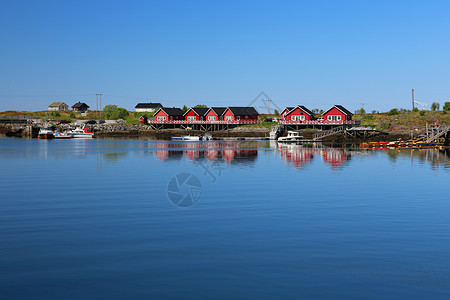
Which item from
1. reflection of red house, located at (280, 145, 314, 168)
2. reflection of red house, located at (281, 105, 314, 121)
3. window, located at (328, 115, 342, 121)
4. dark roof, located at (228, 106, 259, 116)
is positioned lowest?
reflection of red house, located at (280, 145, 314, 168)

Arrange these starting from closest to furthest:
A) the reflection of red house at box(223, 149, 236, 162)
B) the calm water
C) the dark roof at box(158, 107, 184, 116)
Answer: the calm water → the reflection of red house at box(223, 149, 236, 162) → the dark roof at box(158, 107, 184, 116)

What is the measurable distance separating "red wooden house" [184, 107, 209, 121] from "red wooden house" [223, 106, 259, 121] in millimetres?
7880

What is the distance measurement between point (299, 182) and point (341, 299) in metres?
25.8

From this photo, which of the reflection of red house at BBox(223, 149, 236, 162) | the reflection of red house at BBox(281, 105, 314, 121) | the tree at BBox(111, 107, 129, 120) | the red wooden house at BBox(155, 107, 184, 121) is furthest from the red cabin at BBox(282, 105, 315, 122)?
the tree at BBox(111, 107, 129, 120)

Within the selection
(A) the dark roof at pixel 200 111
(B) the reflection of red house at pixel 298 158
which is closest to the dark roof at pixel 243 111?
(A) the dark roof at pixel 200 111

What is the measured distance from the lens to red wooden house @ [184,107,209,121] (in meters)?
159

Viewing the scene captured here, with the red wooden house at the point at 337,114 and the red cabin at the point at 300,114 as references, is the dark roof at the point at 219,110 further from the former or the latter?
the red wooden house at the point at 337,114

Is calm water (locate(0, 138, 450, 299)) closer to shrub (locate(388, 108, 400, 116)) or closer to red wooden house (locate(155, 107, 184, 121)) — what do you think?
shrub (locate(388, 108, 400, 116))

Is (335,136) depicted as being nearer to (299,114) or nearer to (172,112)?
(299,114)

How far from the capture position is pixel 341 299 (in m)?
12.1

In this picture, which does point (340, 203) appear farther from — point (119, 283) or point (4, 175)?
point (4, 175)

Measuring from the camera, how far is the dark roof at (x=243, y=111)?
15475 centimetres

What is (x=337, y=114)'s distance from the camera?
135m

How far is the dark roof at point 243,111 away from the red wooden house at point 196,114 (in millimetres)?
10085
